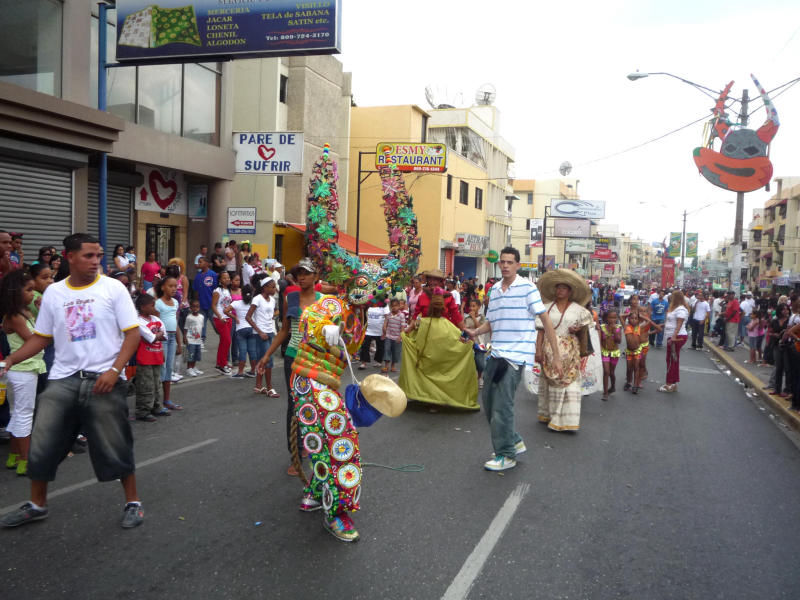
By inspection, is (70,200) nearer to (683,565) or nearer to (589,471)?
(589,471)

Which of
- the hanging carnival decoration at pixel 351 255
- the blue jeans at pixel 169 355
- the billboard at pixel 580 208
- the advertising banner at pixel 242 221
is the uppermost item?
the billboard at pixel 580 208

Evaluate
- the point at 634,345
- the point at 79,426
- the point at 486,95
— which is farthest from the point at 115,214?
the point at 486,95

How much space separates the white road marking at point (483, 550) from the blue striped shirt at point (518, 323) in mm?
1149

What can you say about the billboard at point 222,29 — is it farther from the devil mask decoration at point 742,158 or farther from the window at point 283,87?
the window at point 283,87

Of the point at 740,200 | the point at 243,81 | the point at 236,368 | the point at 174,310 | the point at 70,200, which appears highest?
the point at 243,81

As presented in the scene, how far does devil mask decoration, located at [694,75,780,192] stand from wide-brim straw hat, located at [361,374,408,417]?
14.0 metres

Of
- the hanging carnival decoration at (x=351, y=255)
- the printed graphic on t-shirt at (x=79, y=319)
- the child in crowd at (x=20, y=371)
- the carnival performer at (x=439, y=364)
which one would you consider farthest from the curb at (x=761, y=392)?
the child in crowd at (x=20, y=371)

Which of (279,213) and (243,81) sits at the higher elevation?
(243,81)

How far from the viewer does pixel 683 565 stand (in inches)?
156

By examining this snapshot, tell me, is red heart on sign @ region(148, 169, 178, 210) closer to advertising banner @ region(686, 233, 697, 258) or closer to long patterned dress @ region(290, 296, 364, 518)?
long patterned dress @ region(290, 296, 364, 518)

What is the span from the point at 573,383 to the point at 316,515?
4.01m

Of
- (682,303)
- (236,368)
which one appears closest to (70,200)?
(236,368)

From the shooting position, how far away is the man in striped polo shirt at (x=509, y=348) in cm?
571

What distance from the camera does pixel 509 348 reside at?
5.72m
